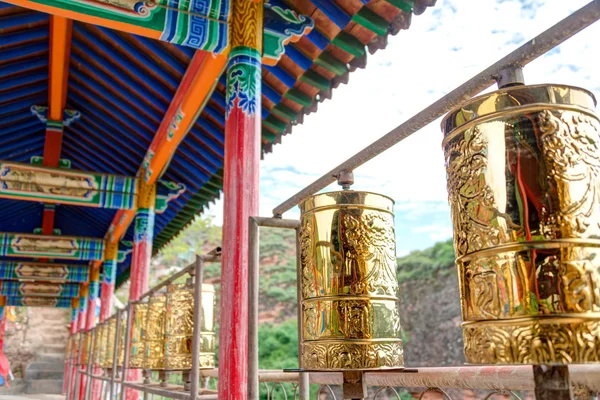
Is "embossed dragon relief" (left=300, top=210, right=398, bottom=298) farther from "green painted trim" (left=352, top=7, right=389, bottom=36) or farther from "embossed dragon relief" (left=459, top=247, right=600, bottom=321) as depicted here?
"green painted trim" (left=352, top=7, right=389, bottom=36)

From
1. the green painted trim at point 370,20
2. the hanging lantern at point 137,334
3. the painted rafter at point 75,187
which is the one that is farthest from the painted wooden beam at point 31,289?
the green painted trim at point 370,20

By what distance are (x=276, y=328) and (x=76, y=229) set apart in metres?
9.48

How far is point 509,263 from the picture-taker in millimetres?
766

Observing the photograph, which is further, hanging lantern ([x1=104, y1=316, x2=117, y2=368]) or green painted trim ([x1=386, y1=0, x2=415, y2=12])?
hanging lantern ([x1=104, y1=316, x2=117, y2=368])

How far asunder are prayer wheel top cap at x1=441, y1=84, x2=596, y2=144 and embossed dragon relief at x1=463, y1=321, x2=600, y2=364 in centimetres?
33

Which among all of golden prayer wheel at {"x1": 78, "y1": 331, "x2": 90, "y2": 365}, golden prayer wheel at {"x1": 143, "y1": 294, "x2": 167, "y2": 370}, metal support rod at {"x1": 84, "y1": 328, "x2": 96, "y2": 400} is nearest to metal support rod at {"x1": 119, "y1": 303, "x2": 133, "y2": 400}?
golden prayer wheel at {"x1": 143, "y1": 294, "x2": 167, "y2": 370}

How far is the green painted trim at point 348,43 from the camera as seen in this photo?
12.5 feet

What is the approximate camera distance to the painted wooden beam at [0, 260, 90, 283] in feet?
42.3

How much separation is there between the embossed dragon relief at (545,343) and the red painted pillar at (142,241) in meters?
6.09

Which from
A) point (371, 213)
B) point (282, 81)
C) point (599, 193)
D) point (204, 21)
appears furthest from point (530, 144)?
point (282, 81)

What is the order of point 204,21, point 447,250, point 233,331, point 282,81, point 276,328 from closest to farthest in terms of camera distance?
point 233,331 < point 204,21 < point 282,81 < point 447,250 < point 276,328

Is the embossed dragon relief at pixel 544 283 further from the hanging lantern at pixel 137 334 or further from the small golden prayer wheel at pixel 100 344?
the small golden prayer wheel at pixel 100 344

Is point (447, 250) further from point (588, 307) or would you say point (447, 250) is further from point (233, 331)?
point (588, 307)

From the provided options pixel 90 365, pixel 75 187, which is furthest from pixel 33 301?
pixel 75 187
